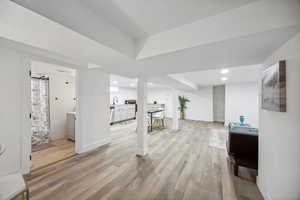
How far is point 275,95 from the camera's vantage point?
126cm

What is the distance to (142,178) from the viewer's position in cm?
208

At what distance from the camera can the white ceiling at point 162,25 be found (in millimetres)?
944

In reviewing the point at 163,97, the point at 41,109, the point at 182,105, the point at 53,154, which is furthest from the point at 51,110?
the point at 163,97

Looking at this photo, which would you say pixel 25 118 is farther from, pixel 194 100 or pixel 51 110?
pixel 194 100

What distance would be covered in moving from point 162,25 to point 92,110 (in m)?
2.86

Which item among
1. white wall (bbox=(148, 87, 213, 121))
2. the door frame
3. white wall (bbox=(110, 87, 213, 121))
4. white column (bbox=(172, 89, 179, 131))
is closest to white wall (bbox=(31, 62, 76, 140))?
the door frame

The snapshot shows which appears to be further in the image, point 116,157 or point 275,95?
point 116,157

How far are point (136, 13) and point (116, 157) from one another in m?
2.91

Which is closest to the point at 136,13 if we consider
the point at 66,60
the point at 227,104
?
the point at 66,60

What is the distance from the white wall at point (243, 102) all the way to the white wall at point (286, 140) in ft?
17.4

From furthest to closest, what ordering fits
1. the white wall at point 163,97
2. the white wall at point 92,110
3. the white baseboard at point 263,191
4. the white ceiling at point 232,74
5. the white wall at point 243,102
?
the white wall at point 163,97 < the white wall at point 243,102 < the white ceiling at point 232,74 < the white wall at point 92,110 < the white baseboard at point 263,191

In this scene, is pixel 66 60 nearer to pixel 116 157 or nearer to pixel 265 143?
pixel 116 157

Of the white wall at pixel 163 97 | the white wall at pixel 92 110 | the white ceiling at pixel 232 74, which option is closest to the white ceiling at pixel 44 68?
the white wall at pixel 92 110

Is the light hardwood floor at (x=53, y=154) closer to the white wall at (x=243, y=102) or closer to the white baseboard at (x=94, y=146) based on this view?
the white baseboard at (x=94, y=146)
